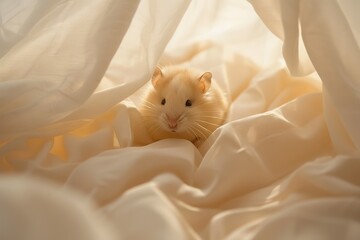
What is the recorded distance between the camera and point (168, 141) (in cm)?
113

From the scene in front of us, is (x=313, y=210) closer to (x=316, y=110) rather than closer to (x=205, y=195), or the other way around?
(x=205, y=195)

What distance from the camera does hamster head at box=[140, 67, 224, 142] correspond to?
133cm

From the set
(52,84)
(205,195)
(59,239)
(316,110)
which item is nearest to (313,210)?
(205,195)

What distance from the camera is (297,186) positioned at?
0.96 m

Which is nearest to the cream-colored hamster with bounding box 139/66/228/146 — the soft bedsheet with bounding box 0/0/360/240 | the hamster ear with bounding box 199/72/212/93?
the hamster ear with bounding box 199/72/212/93

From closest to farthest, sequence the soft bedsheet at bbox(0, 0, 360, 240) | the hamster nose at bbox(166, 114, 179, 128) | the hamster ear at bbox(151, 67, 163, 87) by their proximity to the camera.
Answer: the soft bedsheet at bbox(0, 0, 360, 240)
the hamster nose at bbox(166, 114, 179, 128)
the hamster ear at bbox(151, 67, 163, 87)

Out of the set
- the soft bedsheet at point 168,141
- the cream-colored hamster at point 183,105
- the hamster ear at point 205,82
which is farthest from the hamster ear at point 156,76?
the soft bedsheet at point 168,141

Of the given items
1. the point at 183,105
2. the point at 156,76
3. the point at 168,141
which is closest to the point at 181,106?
the point at 183,105

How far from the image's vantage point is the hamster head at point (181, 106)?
1331 millimetres

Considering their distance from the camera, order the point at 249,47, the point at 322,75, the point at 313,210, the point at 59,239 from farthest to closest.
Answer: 1. the point at 249,47
2. the point at 322,75
3. the point at 313,210
4. the point at 59,239

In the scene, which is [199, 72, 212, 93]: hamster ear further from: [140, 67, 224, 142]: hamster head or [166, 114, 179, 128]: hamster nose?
[166, 114, 179, 128]: hamster nose

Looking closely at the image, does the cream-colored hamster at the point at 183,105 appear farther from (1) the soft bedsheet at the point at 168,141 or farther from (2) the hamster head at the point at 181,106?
(1) the soft bedsheet at the point at 168,141

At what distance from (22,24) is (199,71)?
0.56 meters

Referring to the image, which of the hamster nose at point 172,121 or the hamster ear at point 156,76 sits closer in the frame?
the hamster nose at point 172,121
